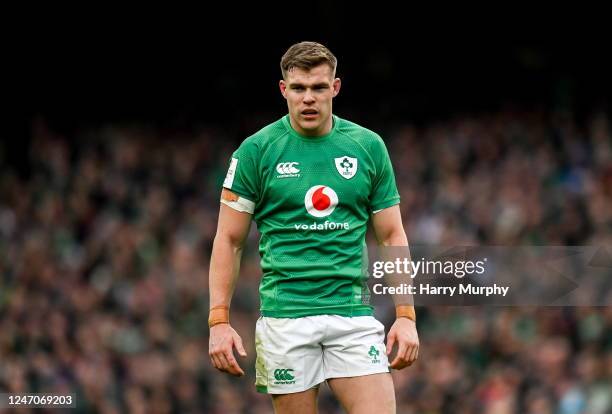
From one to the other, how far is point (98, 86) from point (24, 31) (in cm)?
139

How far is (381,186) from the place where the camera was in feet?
20.0

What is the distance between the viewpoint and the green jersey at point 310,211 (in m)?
5.92

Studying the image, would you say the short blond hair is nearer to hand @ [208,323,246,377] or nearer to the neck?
the neck

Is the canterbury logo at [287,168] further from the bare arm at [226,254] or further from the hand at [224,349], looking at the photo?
the hand at [224,349]

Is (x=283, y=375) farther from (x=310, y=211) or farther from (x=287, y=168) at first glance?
(x=287, y=168)

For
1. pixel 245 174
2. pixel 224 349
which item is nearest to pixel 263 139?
pixel 245 174

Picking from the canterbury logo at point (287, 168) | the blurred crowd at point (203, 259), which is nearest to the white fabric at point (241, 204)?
the canterbury logo at point (287, 168)

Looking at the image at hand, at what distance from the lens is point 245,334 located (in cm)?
1396

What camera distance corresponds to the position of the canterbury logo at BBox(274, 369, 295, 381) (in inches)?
231

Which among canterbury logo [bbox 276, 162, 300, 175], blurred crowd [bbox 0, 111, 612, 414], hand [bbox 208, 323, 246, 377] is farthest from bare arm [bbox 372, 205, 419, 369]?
blurred crowd [bbox 0, 111, 612, 414]

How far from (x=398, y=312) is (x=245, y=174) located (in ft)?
3.13

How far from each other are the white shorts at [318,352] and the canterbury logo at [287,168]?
67 cm

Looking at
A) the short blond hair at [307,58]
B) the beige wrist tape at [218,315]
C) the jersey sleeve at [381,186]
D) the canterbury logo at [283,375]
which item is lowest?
the canterbury logo at [283,375]

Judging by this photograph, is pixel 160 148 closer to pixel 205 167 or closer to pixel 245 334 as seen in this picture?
pixel 205 167
